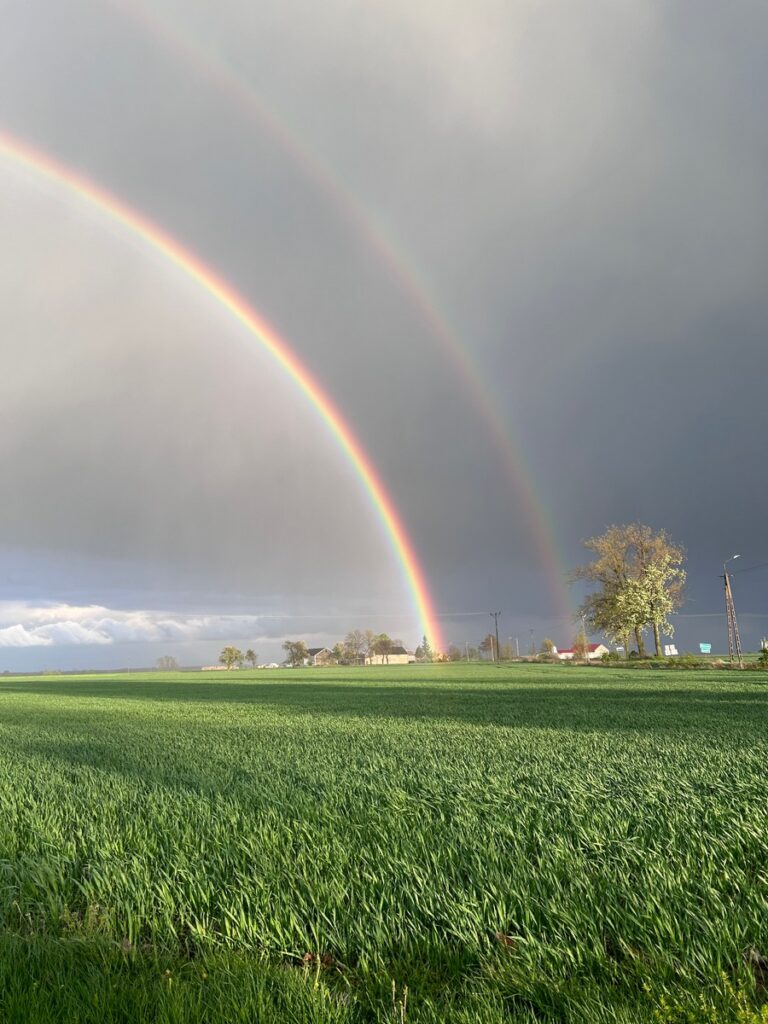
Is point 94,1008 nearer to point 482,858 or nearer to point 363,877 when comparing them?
point 363,877

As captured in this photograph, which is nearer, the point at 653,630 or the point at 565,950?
the point at 565,950

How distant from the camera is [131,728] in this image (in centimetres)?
2078

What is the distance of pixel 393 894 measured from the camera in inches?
181

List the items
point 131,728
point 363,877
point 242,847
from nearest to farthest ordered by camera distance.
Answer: point 363,877
point 242,847
point 131,728

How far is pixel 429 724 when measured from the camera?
1892 cm

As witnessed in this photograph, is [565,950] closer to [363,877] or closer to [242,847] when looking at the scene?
[363,877]

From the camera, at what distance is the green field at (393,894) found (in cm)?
341

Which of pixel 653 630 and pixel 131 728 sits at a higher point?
pixel 653 630

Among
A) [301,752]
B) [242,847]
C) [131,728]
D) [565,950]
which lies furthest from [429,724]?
[565,950]

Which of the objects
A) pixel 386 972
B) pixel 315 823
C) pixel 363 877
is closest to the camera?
pixel 386 972

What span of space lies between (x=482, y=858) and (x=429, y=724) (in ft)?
45.8

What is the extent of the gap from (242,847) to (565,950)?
3.01 meters

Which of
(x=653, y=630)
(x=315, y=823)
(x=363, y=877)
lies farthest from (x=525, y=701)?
(x=653, y=630)

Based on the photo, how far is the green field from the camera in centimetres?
341
